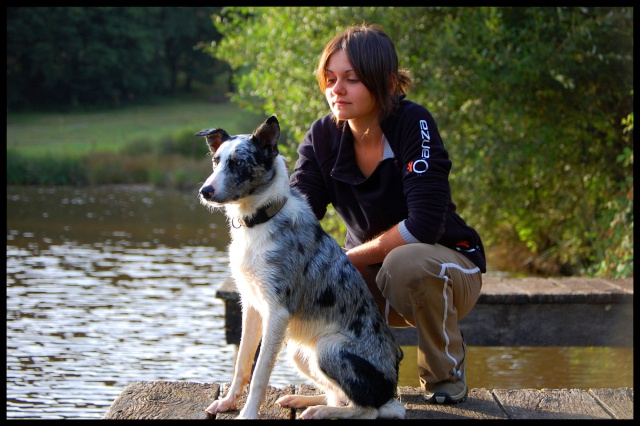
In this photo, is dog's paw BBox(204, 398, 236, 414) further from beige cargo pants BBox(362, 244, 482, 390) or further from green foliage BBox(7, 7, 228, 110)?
green foliage BBox(7, 7, 228, 110)

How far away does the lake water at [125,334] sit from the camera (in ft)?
21.1

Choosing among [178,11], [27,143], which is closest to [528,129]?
[27,143]

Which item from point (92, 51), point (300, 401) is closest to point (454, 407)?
point (300, 401)

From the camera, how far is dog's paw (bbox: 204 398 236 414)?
3904 millimetres

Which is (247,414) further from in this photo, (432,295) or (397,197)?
(397,197)

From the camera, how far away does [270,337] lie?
12.3 feet

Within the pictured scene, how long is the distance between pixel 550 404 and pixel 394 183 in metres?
1.20

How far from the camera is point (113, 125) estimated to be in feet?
123

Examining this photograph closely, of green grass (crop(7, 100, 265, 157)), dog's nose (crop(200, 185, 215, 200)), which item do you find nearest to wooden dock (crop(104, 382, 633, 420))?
dog's nose (crop(200, 185, 215, 200))

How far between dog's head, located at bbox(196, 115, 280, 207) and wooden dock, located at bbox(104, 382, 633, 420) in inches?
36.6

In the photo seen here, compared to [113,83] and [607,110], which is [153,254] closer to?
[607,110]

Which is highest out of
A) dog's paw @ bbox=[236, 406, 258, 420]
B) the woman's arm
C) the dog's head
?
the dog's head

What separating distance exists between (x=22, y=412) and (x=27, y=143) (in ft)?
84.1

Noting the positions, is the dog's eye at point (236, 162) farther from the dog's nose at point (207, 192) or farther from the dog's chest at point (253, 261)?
the dog's chest at point (253, 261)
